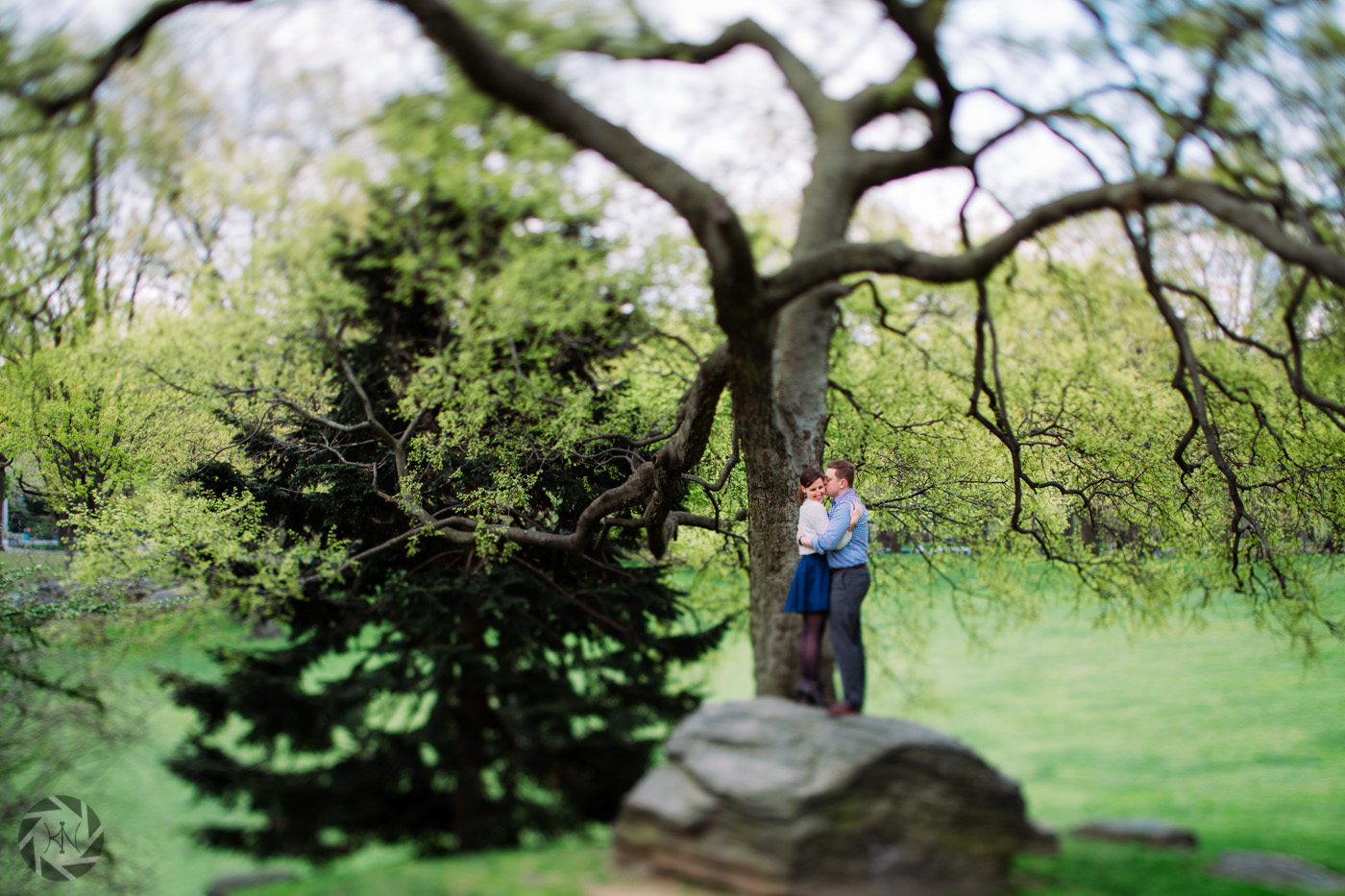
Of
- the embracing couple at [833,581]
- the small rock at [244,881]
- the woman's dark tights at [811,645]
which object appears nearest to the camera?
the embracing couple at [833,581]

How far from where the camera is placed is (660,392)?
455 inches

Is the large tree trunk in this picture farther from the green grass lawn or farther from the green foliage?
the green grass lawn

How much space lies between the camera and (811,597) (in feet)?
20.4

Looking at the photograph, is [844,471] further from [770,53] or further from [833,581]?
[770,53]

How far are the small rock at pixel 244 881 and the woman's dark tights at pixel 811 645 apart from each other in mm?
3701

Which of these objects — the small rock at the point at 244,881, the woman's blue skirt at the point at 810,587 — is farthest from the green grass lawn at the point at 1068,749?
the woman's blue skirt at the point at 810,587

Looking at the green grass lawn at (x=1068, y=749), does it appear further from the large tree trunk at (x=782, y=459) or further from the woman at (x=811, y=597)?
the large tree trunk at (x=782, y=459)

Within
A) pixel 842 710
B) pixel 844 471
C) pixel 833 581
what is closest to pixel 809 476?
pixel 844 471

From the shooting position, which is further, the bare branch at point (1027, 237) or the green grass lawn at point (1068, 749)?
the green grass lawn at point (1068, 749)

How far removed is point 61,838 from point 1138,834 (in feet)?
28.7

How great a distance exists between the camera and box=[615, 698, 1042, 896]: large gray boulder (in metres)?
4.85

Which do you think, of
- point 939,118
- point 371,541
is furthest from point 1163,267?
point 371,541

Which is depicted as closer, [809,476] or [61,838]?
[809,476]

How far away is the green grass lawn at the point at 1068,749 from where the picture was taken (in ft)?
18.7
